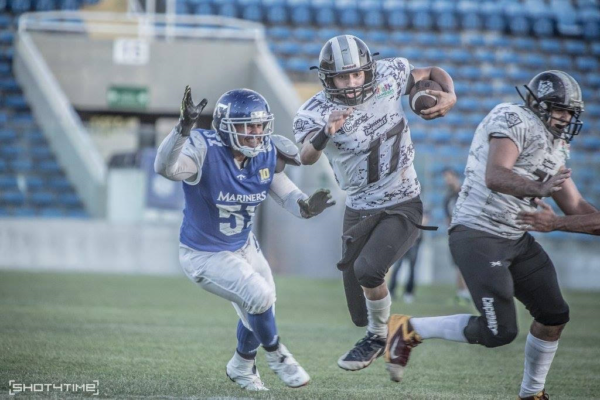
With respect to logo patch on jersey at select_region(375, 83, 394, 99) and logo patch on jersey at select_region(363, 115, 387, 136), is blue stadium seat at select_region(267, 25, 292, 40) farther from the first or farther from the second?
logo patch on jersey at select_region(363, 115, 387, 136)

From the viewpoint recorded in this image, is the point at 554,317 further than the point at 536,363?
No

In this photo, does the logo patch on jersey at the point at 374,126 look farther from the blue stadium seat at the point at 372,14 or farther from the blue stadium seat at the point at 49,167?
the blue stadium seat at the point at 372,14

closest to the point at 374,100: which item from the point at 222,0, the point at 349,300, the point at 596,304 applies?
the point at 349,300

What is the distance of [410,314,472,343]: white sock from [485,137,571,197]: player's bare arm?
2.75 feet

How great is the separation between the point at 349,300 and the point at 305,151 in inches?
42.4

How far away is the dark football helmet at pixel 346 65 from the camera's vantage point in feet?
19.9

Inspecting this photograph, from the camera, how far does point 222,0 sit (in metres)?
22.1

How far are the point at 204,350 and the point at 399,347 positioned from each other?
8.68 ft

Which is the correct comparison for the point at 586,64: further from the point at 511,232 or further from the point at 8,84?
the point at 511,232

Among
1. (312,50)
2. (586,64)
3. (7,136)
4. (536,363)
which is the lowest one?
(7,136)

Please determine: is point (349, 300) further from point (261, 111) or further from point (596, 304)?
point (596, 304)

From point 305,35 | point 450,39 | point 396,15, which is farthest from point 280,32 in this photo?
point 450,39

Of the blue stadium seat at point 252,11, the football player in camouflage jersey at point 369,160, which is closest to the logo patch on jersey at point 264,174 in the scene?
the football player in camouflage jersey at point 369,160

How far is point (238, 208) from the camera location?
6121mm
